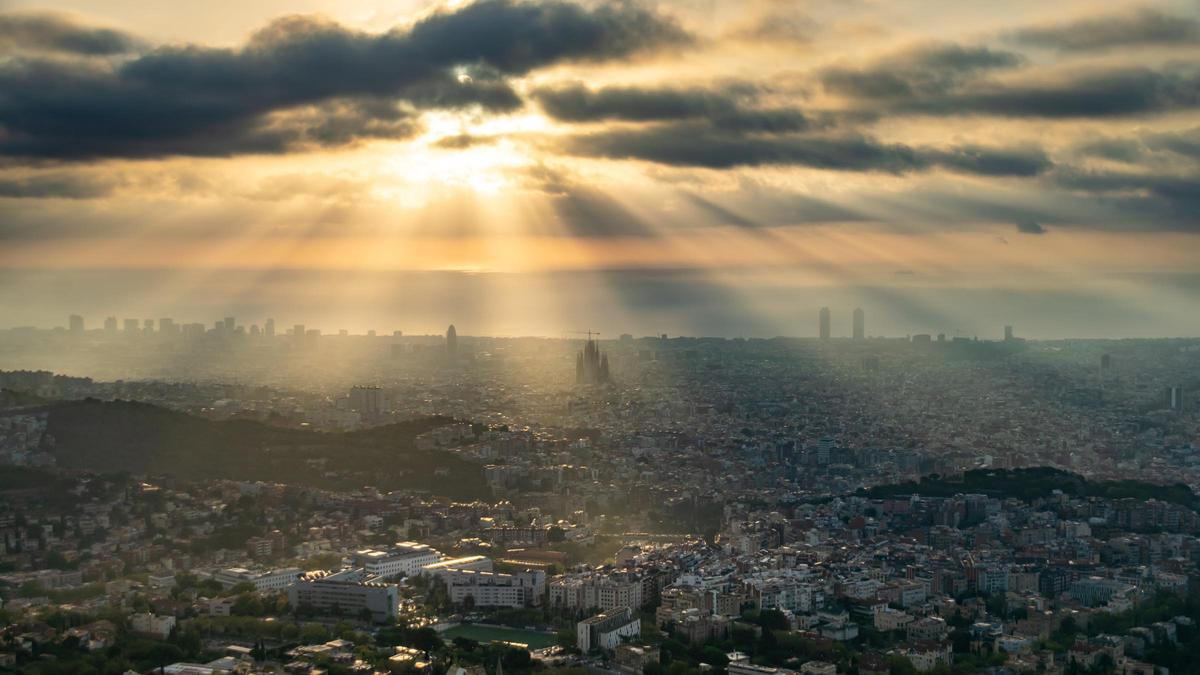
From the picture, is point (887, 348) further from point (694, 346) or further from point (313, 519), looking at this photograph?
point (313, 519)

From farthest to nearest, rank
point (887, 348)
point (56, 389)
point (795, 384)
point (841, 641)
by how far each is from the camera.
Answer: point (887, 348) → point (795, 384) → point (56, 389) → point (841, 641)

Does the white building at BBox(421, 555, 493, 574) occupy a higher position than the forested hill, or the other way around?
the forested hill

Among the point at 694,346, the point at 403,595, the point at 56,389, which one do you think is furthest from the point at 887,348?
the point at 403,595

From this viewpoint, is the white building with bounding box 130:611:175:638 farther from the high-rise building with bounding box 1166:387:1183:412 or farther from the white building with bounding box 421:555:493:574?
the high-rise building with bounding box 1166:387:1183:412

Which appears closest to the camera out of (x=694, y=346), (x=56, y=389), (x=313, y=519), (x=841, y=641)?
(x=841, y=641)

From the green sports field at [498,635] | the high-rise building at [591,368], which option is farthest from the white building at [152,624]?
the high-rise building at [591,368]

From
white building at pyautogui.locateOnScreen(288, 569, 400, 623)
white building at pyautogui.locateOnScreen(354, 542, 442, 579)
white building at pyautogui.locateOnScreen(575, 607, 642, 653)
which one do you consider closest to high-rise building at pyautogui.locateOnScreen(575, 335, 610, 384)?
white building at pyautogui.locateOnScreen(354, 542, 442, 579)
